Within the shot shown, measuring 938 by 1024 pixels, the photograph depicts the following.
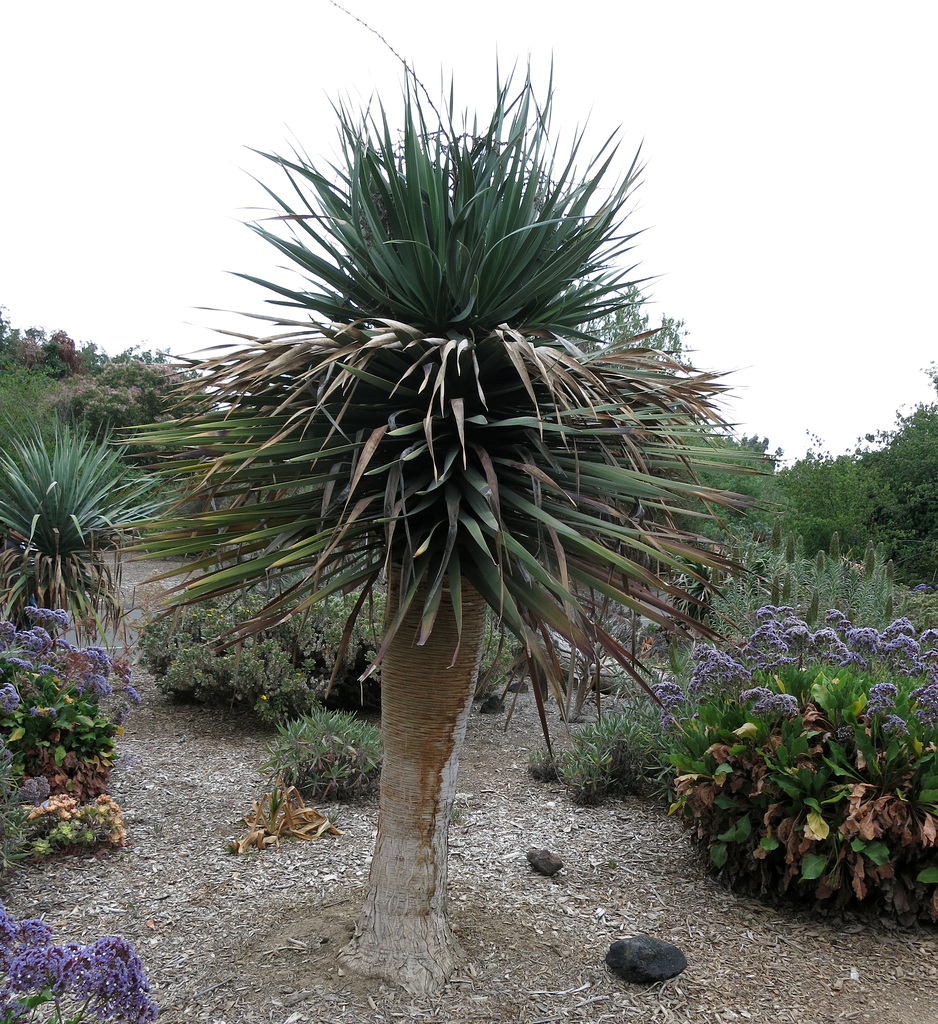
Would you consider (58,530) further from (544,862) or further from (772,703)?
(772,703)

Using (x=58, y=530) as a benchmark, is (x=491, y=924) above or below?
below

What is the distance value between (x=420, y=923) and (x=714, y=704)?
2.21m

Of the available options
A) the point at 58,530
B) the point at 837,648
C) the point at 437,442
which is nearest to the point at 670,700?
the point at 837,648

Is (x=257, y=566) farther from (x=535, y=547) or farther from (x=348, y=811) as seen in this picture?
(x=348, y=811)

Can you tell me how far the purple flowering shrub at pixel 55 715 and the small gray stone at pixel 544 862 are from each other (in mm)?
2841

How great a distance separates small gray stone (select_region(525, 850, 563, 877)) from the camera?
4.50m

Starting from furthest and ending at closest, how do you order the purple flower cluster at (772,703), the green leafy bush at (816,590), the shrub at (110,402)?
the shrub at (110,402)
the green leafy bush at (816,590)
the purple flower cluster at (772,703)

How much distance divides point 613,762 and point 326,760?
2.06 metres

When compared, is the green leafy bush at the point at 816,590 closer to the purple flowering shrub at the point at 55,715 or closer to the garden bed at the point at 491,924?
the garden bed at the point at 491,924

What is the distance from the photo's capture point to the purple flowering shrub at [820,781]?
3816 mm

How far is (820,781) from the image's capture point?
3945 mm

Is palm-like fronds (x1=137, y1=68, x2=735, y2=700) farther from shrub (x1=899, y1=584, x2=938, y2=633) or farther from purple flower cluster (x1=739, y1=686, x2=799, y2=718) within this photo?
shrub (x1=899, y1=584, x2=938, y2=633)

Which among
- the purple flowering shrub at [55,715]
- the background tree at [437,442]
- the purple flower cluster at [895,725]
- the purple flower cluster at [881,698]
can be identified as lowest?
the purple flowering shrub at [55,715]

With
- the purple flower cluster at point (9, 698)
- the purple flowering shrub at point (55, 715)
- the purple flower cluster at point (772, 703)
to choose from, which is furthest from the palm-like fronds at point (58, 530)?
the purple flower cluster at point (772, 703)
